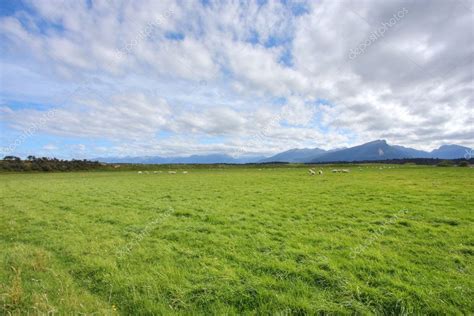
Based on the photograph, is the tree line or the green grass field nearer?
the green grass field

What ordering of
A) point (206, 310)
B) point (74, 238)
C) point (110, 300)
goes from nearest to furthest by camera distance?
point (206, 310) → point (110, 300) → point (74, 238)

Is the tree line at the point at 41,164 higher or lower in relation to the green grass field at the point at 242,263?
higher

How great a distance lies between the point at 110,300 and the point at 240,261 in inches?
149

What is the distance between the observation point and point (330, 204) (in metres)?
17.3

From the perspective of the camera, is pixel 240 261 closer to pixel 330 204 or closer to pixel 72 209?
pixel 330 204

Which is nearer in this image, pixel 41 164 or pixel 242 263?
pixel 242 263

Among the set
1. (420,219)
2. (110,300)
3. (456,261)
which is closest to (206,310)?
(110,300)

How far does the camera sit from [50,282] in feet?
21.5

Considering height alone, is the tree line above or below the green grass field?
above

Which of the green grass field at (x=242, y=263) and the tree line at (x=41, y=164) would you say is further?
the tree line at (x=41, y=164)

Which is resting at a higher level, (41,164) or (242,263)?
(41,164)

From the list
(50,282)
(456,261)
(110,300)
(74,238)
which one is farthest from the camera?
(74,238)

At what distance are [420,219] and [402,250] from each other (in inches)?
220

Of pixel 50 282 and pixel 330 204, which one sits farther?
pixel 330 204
